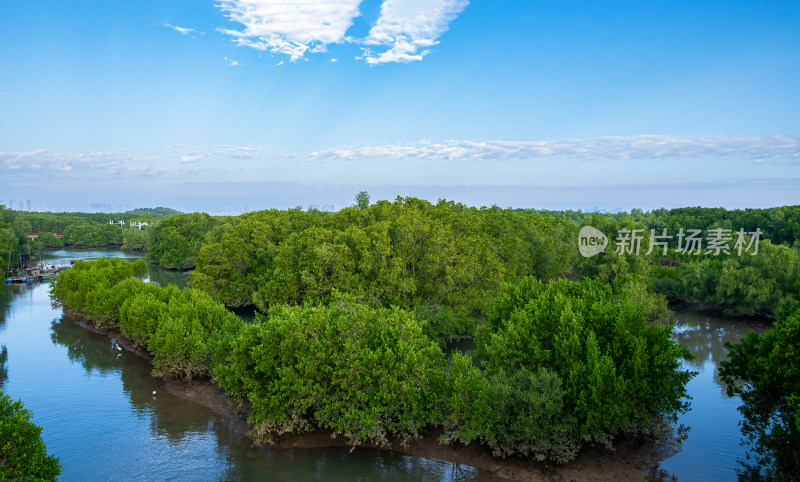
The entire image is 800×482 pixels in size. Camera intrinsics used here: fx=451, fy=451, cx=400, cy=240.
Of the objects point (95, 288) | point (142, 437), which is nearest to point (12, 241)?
point (95, 288)

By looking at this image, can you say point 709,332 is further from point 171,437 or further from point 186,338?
point 171,437

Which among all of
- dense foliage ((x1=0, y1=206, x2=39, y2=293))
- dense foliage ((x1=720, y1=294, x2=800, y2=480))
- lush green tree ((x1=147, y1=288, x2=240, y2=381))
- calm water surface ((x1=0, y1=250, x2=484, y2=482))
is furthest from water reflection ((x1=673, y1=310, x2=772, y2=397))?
dense foliage ((x1=0, y1=206, x2=39, y2=293))

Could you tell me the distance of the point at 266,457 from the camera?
20484mm

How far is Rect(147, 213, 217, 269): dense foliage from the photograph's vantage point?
84.3 metres

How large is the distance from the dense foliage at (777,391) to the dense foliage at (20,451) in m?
24.0

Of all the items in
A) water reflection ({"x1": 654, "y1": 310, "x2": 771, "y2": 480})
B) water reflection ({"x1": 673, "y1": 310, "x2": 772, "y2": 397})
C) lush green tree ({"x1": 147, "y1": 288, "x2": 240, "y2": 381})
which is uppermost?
lush green tree ({"x1": 147, "y1": 288, "x2": 240, "y2": 381})

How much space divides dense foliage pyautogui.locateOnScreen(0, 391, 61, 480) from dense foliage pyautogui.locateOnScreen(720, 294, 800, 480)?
2401 centimetres

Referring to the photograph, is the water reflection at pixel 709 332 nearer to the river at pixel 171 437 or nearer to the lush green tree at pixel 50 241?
the river at pixel 171 437

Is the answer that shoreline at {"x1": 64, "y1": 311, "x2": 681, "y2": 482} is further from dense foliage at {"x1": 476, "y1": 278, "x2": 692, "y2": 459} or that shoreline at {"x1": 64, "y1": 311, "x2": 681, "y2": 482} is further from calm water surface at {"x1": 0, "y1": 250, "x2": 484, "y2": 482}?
dense foliage at {"x1": 476, "y1": 278, "x2": 692, "y2": 459}

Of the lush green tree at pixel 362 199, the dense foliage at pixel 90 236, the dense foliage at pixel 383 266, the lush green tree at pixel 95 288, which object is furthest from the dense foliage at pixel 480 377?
the dense foliage at pixel 90 236

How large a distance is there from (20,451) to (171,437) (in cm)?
943

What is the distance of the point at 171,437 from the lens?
22500mm

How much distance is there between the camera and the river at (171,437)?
1936 cm

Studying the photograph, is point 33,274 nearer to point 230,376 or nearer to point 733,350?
point 230,376
